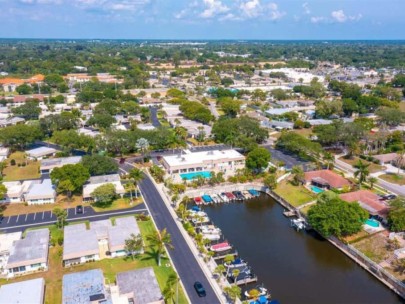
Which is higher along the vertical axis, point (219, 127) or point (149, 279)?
point (219, 127)

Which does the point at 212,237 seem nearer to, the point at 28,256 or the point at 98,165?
the point at 28,256

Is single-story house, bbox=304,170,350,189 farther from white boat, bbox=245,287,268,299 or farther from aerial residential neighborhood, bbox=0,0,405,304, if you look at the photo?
white boat, bbox=245,287,268,299

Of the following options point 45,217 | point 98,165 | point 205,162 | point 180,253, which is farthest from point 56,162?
point 180,253

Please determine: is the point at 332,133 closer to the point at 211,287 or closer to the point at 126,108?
the point at 211,287

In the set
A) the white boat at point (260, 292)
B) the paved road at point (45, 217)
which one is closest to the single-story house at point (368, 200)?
the white boat at point (260, 292)

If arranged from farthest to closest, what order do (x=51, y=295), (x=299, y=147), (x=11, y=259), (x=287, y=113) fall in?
1. (x=287, y=113)
2. (x=299, y=147)
3. (x=11, y=259)
4. (x=51, y=295)

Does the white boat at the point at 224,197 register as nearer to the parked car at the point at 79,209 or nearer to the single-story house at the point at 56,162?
the parked car at the point at 79,209

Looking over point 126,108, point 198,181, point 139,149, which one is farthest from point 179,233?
point 126,108
